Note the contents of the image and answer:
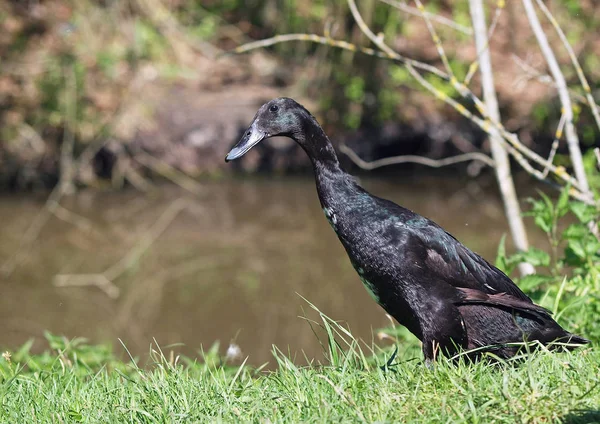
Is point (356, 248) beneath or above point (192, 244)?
above

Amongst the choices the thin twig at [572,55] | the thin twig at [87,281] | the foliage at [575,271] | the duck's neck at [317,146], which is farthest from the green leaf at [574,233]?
the thin twig at [87,281]

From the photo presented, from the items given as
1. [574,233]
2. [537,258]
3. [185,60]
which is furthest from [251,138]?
[185,60]

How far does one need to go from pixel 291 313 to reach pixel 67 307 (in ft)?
6.68

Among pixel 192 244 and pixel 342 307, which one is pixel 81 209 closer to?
pixel 192 244

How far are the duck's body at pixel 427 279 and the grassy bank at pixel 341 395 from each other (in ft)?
0.79

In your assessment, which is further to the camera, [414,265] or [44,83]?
[44,83]

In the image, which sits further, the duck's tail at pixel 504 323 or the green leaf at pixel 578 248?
the green leaf at pixel 578 248

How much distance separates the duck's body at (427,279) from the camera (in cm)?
381

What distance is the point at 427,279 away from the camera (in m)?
3.83

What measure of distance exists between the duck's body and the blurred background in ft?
11.3

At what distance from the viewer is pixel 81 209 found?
1070cm

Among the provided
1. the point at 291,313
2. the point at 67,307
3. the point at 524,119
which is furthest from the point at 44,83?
the point at 524,119

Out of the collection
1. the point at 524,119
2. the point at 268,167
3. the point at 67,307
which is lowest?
the point at 67,307

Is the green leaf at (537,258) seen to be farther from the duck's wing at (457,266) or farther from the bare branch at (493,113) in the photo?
the bare branch at (493,113)
